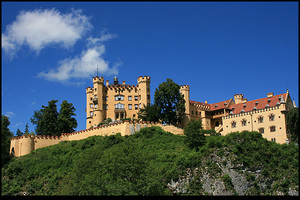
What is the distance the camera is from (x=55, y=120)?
78625 millimetres

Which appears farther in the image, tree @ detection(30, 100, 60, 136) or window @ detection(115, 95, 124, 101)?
window @ detection(115, 95, 124, 101)

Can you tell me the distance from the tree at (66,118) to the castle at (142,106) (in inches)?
169

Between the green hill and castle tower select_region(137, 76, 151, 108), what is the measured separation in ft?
70.9

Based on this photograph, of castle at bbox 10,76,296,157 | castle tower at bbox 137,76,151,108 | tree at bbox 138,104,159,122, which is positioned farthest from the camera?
castle tower at bbox 137,76,151,108

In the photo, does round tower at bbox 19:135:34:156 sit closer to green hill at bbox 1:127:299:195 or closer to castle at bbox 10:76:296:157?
castle at bbox 10:76:296:157

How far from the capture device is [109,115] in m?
84.1

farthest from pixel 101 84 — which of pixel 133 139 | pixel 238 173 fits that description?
pixel 238 173

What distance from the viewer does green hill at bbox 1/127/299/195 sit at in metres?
43.3

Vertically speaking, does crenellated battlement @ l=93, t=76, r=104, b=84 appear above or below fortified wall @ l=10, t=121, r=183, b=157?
above

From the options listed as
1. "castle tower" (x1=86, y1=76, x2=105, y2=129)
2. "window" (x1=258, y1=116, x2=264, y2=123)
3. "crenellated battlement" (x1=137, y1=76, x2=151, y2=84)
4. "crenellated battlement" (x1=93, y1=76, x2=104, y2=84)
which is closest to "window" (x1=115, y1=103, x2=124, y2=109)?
"castle tower" (x1=86, y1=76, x2=105, y2=129)

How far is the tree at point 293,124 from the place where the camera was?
61.5m

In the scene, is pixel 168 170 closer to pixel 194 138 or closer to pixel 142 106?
pixel 194 138

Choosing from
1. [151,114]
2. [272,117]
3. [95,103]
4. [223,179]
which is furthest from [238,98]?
[223,179]

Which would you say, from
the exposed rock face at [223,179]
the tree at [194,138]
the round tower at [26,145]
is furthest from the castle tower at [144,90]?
the exposed rock face at [223,179]
